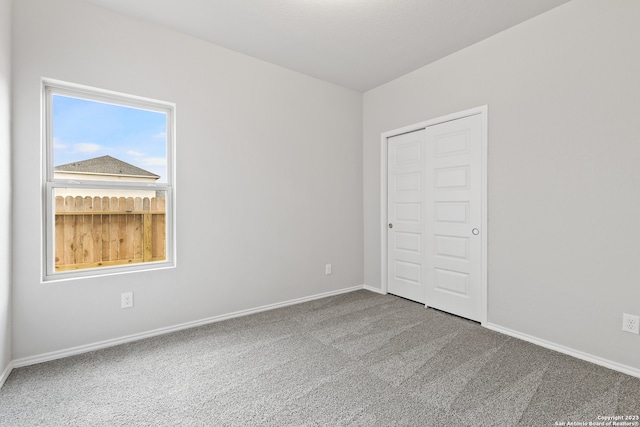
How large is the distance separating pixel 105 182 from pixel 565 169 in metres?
3.69

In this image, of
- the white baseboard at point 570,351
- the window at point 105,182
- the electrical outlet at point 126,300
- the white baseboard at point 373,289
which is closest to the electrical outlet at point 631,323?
the white baseboard at point 570,351

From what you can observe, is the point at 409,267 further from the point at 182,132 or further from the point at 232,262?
the point at 182,132

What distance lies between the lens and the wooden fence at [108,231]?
242cm

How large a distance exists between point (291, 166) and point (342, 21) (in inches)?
59.8

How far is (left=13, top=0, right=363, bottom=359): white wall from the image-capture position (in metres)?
2.20

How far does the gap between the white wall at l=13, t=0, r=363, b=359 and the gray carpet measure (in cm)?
36

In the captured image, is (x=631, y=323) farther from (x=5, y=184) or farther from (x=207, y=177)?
(x=5, y=184)

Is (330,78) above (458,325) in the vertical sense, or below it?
above

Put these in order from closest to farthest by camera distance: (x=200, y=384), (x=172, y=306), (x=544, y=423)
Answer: (x=544, y=423) → (x=200, y=384) → (x=172, y=306)

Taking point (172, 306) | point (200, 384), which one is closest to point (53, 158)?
point (172, 306)

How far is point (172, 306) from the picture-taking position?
2.77 meters

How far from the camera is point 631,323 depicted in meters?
2.09

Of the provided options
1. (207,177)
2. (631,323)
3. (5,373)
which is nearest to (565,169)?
(631,323)

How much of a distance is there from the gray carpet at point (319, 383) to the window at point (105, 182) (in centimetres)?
77
